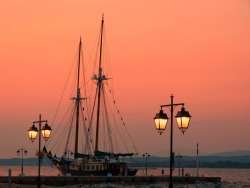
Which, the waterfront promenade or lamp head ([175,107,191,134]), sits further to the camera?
the waterfront promenade

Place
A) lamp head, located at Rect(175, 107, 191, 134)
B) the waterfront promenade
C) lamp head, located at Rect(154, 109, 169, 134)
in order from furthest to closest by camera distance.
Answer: the waterfront promenade, lamp head, located at Rect(154, 109, 169, 134), lamp head, located at Rect(175, 107, 191, 134)

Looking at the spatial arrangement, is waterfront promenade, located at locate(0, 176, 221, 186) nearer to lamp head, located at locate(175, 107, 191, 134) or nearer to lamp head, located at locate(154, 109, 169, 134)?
lamp head, located at locate(154, 109, 169, 134)

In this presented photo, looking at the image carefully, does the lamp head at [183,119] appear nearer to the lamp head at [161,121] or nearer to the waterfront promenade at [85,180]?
the lamp head at [161,121]

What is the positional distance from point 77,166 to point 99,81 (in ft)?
61.2

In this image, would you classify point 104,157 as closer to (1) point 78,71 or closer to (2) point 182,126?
(1) point 78,71

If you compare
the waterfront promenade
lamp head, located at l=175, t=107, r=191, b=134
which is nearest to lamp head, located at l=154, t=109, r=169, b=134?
lamp head, located at l=175, t=107, r=191, b=134

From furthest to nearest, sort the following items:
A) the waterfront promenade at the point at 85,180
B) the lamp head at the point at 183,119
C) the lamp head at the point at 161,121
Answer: the waterfront promenade at the point at 85,180
the lamp head at the point at 161,121
the lamp head at the point at 183,119

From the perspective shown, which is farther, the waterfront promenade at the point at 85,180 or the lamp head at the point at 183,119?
the waterfront promenade at the point at 85,180

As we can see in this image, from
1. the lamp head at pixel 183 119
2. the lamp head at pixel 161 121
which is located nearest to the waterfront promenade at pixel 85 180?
the lamp head at pixel 161 121

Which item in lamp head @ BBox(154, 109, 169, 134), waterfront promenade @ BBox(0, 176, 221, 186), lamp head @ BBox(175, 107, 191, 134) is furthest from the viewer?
waterfront promenade @ BBox(0, 176, 221, 186)

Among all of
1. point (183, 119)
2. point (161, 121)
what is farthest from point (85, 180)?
point (183, 119)

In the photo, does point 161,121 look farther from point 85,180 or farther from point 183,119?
point 85,180

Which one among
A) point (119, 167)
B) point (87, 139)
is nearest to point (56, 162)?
point (87, 139)

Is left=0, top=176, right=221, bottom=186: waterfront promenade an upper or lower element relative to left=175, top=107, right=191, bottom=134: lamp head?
lower
